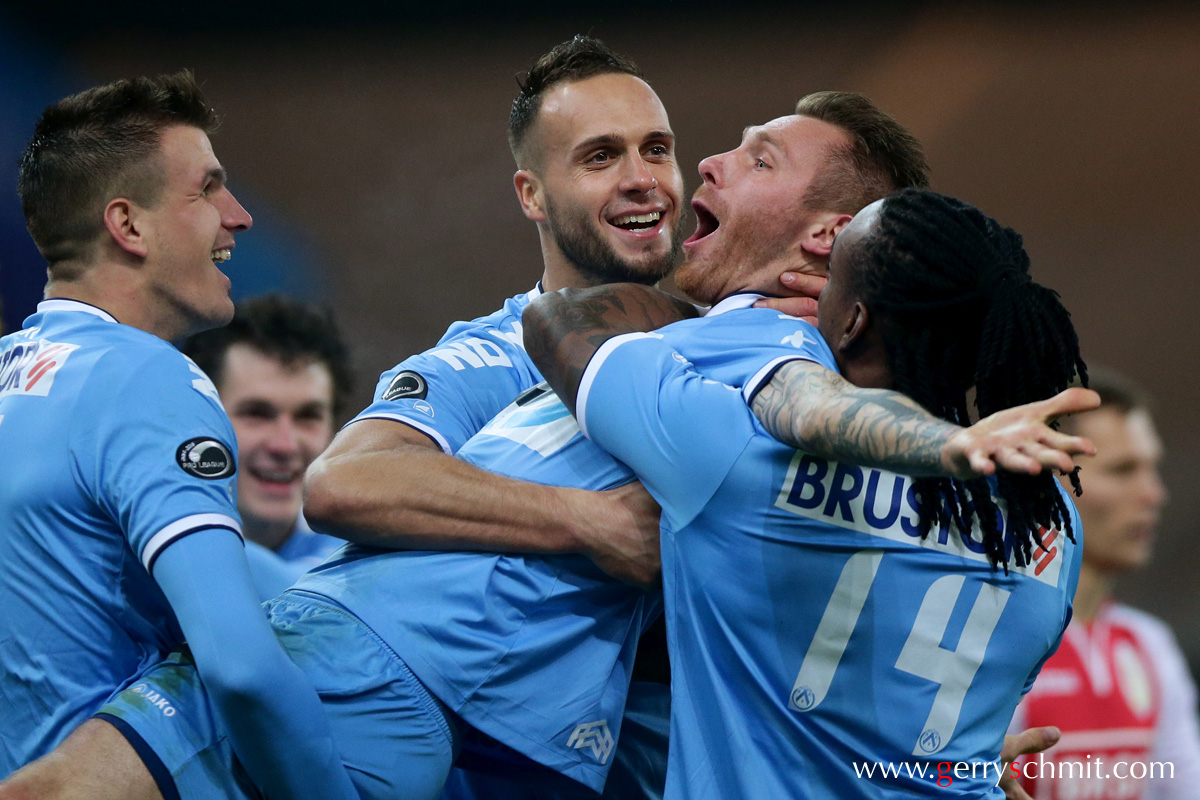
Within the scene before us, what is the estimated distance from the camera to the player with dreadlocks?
1820 mm

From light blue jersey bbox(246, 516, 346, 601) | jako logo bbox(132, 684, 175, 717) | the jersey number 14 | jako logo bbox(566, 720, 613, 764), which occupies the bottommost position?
jako logo bbox(566, 720, 613, 764)

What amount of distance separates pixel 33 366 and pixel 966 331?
5.48ft

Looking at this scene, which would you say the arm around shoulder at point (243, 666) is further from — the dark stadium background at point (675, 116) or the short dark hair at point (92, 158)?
the dark stadium background at point (675, 116)

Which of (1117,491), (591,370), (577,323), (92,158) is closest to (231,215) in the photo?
(92,158)

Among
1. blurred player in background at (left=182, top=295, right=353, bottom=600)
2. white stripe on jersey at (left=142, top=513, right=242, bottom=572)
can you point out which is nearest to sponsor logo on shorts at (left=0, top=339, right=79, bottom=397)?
white stripe on jersey at (left=142, top=513, right=242, bottom=572)

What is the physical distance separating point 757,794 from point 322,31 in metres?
6.76

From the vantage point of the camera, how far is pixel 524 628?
2.21m

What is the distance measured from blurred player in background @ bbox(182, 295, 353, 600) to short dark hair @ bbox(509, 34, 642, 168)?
1612 mm

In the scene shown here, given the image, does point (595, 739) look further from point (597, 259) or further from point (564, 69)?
point (564, 69)

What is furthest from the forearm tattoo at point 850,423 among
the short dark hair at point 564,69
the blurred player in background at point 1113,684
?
the blurred player in background at point 1113,684

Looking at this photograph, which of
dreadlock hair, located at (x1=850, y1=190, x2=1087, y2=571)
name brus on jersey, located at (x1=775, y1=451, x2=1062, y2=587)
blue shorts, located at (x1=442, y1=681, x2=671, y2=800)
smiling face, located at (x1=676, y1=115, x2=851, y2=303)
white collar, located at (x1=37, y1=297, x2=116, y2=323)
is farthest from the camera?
blue shorts, located at (x1=442, y1=681, x2=671, y2=800)

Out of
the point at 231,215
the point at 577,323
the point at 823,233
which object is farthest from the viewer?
the point at 231,215

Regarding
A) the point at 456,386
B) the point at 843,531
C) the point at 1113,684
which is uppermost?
the point at 456,386

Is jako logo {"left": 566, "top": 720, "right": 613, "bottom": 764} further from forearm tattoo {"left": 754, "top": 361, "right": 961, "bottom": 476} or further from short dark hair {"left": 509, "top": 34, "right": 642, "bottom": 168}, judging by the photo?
short dark hair {"left": 509, "top": 34, "right": 642, "bottom": 168}
